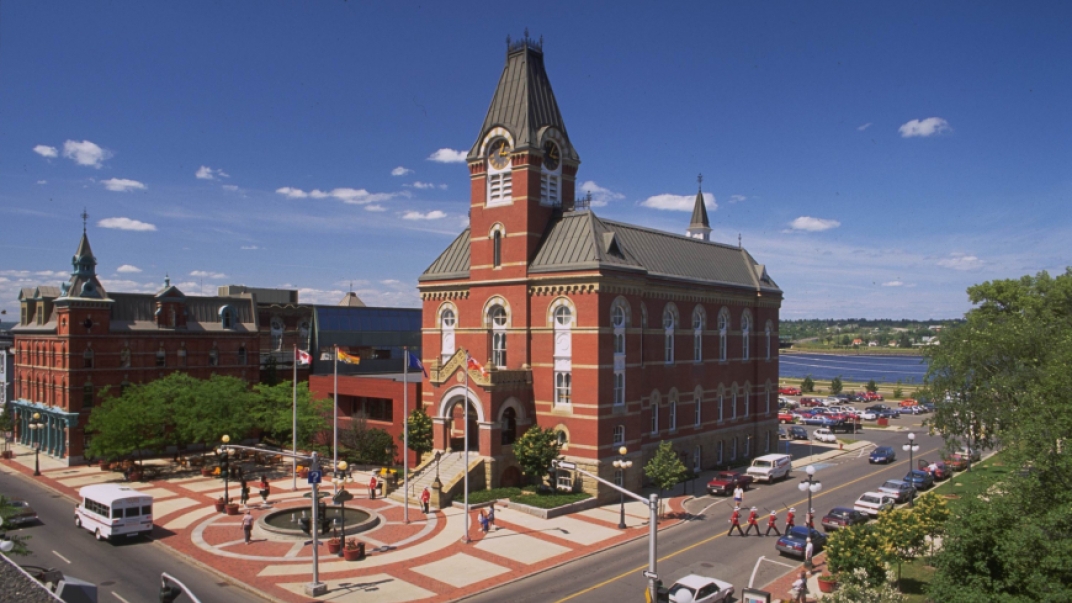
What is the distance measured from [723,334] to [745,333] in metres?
4.44

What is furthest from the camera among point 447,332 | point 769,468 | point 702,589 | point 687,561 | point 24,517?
point 447,332

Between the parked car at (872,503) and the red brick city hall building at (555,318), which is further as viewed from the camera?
the red brick city hall building at (555,318)

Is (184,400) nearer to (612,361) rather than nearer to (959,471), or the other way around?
(612,361)

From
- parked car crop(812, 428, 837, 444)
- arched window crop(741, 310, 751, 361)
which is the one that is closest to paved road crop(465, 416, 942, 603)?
arched window crop(741, 310, 751, 361)

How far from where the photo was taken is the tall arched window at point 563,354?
1730 inches

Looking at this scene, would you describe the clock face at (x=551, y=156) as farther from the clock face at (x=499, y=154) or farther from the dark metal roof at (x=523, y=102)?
the clock face at (x=499, y=154)

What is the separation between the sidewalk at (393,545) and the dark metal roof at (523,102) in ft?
73.2

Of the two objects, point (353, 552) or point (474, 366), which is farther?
point (474, 366)

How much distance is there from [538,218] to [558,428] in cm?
1292

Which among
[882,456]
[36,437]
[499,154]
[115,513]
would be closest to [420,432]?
[115,513]

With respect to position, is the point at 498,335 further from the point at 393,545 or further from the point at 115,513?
the point at 115,513

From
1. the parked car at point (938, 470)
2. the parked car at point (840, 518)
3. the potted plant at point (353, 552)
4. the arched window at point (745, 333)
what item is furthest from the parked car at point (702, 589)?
the arched window at point (745, 333)

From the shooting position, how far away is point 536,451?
4100cm

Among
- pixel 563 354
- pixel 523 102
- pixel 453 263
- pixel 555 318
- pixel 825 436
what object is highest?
pixel 523 102
